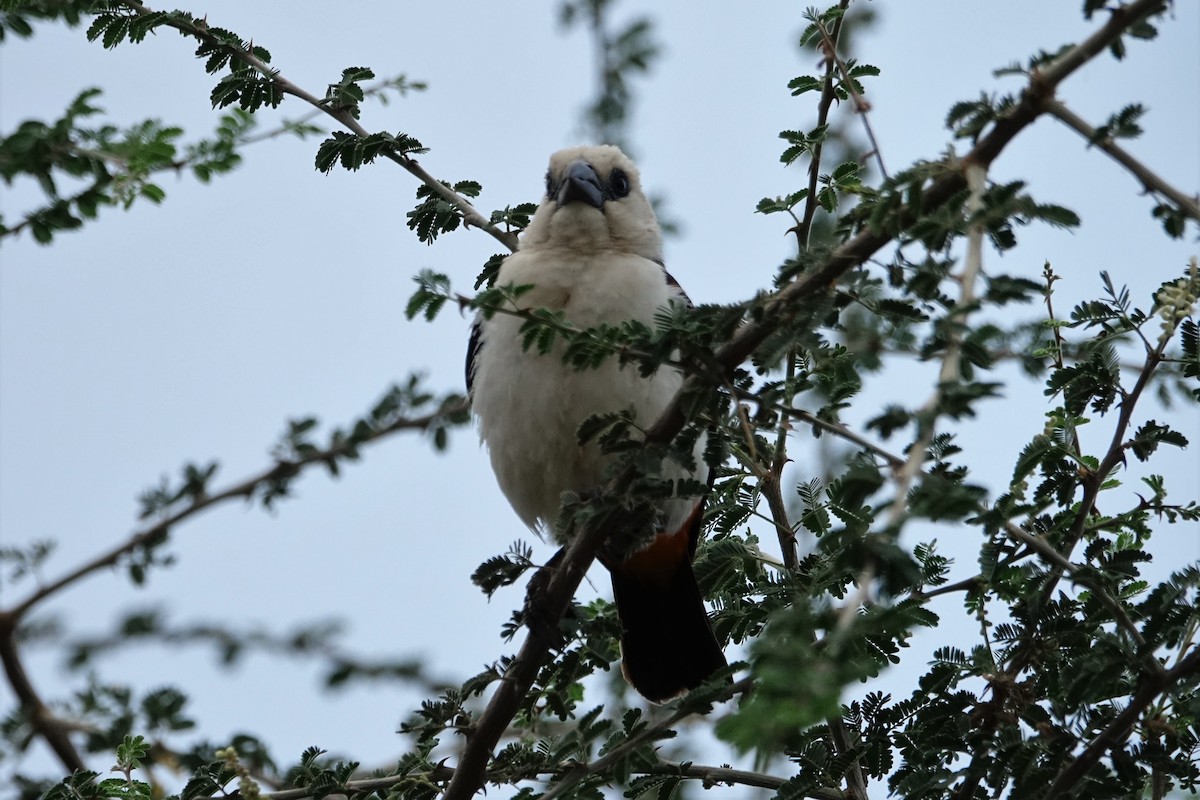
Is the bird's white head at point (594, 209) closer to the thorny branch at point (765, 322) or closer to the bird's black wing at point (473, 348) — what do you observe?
the bird's black wing at point (473, 348)

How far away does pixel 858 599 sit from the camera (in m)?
1.96

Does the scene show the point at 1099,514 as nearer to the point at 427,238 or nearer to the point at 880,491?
the point at 880,491

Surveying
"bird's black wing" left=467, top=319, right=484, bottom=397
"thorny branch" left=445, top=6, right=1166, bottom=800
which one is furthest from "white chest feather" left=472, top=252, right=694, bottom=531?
"thorny branch" left=445, top=6, right=1166, bottom=800

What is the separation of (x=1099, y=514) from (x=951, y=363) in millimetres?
1669

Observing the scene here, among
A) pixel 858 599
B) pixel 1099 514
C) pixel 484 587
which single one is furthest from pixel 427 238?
pixel 858 599

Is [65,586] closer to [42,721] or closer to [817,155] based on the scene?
[42,721]

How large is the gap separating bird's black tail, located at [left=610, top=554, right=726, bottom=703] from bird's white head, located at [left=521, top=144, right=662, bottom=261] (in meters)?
1.23

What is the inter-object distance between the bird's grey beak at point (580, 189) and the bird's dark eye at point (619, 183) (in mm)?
193

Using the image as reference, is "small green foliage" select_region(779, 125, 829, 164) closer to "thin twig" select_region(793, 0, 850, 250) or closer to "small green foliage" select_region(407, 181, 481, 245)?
"thin twig" select_region(793, 0, 850, 250)

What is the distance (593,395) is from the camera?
167 inches

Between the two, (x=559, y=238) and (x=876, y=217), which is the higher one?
(x=559, y=238)

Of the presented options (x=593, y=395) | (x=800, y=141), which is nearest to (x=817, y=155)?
(x=800, y=141)

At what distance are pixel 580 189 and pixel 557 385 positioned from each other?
0.97 m

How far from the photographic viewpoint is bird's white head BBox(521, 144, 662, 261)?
482 centimetres
